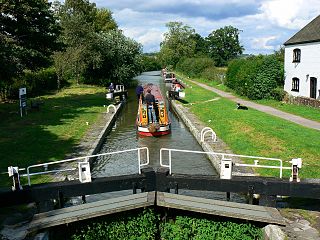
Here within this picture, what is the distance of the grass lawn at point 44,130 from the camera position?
42.4 feet

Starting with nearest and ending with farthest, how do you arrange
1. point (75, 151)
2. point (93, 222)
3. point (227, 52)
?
point (93, 222) → point (75, 151) → point (227, 52)

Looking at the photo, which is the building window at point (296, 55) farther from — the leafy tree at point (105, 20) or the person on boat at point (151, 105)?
the leafy tree at point (105, 20)

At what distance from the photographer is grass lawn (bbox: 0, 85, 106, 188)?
1291cm

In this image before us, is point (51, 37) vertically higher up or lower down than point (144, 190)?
higher up

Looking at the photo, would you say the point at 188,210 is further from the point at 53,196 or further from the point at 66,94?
the point at 66,94

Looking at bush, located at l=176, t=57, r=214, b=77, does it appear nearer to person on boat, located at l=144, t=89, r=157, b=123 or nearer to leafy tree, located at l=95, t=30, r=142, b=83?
leafy tree, located at l=95, t=30, r=142, b=83

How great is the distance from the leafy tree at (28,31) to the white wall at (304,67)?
17.3 meters

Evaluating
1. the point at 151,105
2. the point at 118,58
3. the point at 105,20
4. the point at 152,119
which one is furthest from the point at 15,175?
the point at 105,20

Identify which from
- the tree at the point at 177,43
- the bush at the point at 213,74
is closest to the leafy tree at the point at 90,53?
the bush at the point at 213,74

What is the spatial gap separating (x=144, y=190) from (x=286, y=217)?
3.20m

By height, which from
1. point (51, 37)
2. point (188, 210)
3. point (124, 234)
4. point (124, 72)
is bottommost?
point (124, 234)

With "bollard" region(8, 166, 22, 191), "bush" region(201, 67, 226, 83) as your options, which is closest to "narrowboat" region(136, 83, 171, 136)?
"bollard" region(8, 166, 22, 191)

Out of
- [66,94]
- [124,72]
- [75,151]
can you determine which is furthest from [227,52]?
[75,151]

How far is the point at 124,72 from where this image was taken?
4012 centimetres
